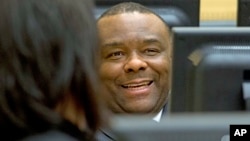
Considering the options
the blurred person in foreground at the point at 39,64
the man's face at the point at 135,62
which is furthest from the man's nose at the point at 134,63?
the blurred person in foreground at the point at 39,64

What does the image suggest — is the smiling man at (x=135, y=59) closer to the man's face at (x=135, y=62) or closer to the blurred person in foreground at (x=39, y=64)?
the man's face at (x=135, y=62)

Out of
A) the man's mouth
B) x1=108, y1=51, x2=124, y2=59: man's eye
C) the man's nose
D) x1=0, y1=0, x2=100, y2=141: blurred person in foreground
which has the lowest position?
the man's mouth

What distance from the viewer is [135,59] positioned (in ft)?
5.69

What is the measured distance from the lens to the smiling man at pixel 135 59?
1.73 metres

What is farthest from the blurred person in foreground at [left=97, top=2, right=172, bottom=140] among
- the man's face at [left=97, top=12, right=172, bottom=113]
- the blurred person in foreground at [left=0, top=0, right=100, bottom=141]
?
the blurred person in foreground at [left=0, top=0, right=100, bottom=141]

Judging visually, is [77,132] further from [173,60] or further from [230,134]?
[173,60]

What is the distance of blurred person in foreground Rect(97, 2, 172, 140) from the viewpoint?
173 centimetres

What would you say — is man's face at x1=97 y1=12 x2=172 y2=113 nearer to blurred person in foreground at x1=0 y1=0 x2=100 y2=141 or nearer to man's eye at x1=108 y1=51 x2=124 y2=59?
man's eye at x1=108 y1=51 x2=124 y2=59

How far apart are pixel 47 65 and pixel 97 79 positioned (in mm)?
75

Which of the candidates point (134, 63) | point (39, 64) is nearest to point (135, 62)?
point (134, 63)

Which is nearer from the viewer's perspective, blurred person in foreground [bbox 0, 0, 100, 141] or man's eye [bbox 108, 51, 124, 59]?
blurred person in foreground [bbox 0, 0, 100, 141]

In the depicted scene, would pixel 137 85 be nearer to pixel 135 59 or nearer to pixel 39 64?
A: pixel 135 59

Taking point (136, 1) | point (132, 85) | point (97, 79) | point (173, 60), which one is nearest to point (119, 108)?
point (132, 85)

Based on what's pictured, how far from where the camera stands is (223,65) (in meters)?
1.26
